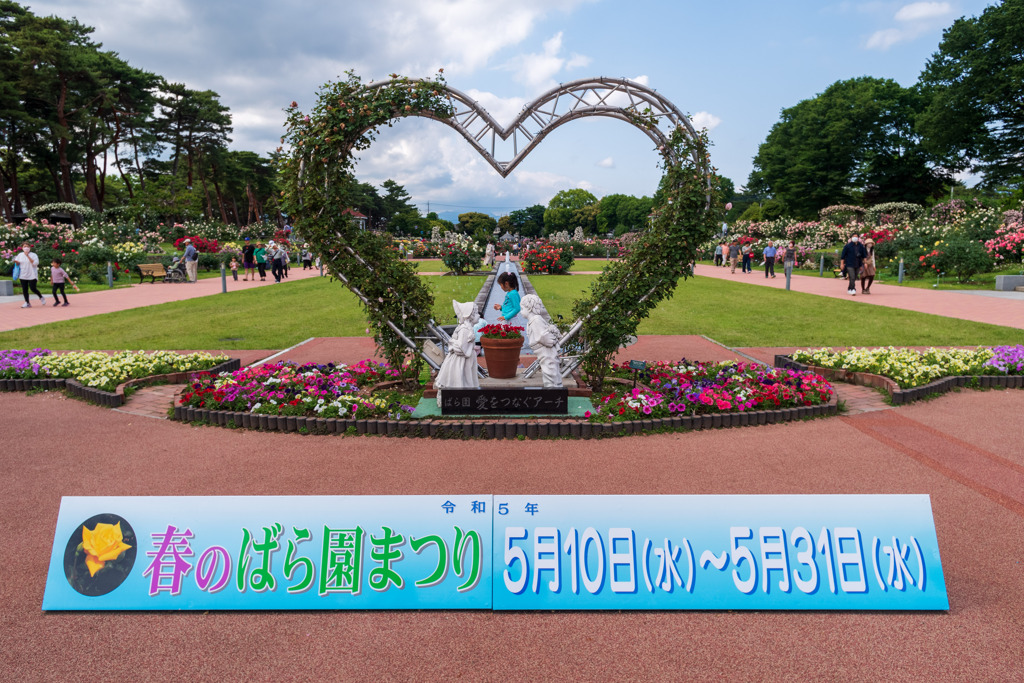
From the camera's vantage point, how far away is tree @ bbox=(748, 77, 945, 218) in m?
56.3

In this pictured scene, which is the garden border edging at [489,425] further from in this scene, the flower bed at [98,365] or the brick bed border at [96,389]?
the flower bed at [98,365]

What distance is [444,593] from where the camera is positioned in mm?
3461

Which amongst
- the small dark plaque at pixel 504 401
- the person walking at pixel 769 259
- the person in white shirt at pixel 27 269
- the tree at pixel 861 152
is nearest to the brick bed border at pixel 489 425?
the small dark plaque at pixel 504 401

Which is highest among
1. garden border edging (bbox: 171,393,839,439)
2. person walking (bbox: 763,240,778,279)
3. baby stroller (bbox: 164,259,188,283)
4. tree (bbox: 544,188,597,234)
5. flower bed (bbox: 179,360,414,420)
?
tree (bbox: 544,188,597,234)

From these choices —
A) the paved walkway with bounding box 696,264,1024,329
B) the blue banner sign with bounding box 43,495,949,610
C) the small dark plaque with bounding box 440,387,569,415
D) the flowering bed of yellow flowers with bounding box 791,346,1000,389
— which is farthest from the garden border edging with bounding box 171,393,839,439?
the paved walkway with bounding box 696,264,1024,329

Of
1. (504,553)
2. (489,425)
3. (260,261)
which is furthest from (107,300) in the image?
(504,553)

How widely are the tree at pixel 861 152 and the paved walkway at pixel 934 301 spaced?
37.7 metres

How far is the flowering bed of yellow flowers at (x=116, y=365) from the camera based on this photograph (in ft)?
28.4

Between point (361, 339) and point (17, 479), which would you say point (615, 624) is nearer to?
point (17, 479)

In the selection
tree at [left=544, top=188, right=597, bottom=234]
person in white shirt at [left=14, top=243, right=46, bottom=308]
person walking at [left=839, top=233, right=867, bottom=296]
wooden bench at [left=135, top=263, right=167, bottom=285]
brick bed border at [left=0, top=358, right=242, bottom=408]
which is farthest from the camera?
tree at [left=544, top=188, right=597, bottom=234]

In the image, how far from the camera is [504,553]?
136 inches

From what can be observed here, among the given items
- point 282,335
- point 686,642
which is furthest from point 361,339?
point 686,642

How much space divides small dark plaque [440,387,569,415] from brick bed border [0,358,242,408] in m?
4.18

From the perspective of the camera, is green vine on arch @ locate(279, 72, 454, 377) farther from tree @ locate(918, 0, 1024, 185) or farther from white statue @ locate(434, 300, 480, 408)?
tree @ locate(918, 0, 1024, 185)
